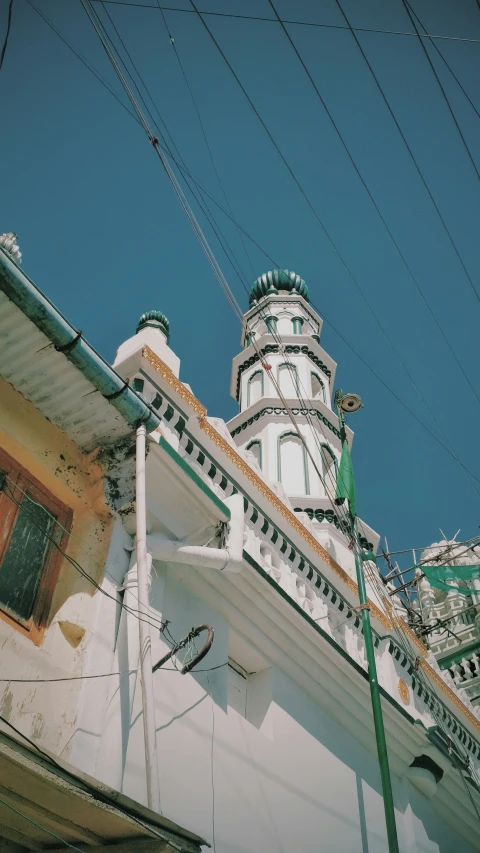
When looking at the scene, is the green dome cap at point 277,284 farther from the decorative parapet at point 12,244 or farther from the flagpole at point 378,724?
the decorative parapet at point 12,244

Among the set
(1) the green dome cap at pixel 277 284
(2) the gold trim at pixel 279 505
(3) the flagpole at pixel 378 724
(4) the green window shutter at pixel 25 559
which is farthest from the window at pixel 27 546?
(1) the green dome cap at pixel 277 284

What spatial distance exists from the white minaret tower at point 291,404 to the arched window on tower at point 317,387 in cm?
3

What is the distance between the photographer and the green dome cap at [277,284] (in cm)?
2297

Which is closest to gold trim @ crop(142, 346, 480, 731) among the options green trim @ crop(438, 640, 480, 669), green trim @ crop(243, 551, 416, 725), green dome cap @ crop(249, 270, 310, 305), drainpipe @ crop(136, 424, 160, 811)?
green trim @ crop(243, 551, 416, 725)

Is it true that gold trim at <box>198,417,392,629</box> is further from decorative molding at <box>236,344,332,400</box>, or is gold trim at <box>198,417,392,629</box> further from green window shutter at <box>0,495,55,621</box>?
decorative molding at <box>236,344,332,400</box>

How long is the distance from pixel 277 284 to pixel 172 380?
1648 cm

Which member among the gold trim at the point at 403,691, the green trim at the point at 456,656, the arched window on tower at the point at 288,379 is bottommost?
the gold trim at the point at 403,691

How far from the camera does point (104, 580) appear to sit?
17.6ft

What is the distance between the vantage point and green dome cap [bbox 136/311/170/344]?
28.0ft

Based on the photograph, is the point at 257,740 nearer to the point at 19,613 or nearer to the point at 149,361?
the point at 19,613

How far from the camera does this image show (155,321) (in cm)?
860

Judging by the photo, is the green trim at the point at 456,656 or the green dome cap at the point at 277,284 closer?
the green trim at the point at 456,656

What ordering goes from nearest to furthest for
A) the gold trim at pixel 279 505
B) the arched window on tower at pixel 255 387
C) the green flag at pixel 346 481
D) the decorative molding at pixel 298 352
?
the gold trim at pixel 279 505 → the green flag at pixel 346 481 → the arched window on tower at pixel 255 387 → the decorative molding at pixel 298 352

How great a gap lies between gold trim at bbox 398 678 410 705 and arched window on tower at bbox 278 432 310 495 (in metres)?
6.45
